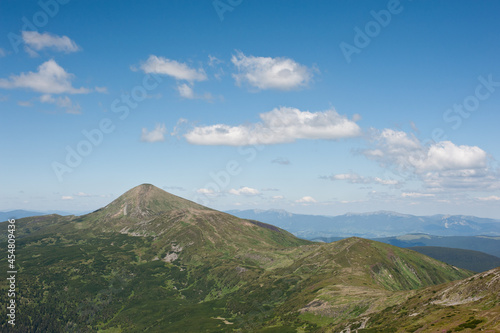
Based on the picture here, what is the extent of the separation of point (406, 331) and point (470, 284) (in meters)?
39.1

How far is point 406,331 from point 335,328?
228 feet

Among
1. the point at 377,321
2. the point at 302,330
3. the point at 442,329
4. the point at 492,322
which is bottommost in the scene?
the point at 302,330

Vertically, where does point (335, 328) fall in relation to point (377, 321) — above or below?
below

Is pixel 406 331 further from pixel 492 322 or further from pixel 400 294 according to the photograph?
pixel 400 294

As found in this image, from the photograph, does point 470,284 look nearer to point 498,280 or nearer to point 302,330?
point 498,280

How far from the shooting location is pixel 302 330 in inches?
7849

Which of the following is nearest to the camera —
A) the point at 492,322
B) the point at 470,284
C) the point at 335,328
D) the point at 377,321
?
the point at 492,322

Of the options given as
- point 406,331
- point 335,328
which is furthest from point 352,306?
point 406,331

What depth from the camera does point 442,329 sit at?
301 ft

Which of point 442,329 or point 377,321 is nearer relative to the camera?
point 442,329

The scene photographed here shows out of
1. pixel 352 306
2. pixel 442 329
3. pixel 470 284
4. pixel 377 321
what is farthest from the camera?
pixel 352 306

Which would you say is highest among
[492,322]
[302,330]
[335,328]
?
[492,322]

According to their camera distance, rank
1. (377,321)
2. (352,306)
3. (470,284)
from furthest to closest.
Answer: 1. (352,306)
2. (377,321)
3. (470,284)

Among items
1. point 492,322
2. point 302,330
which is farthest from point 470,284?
point 302,330
